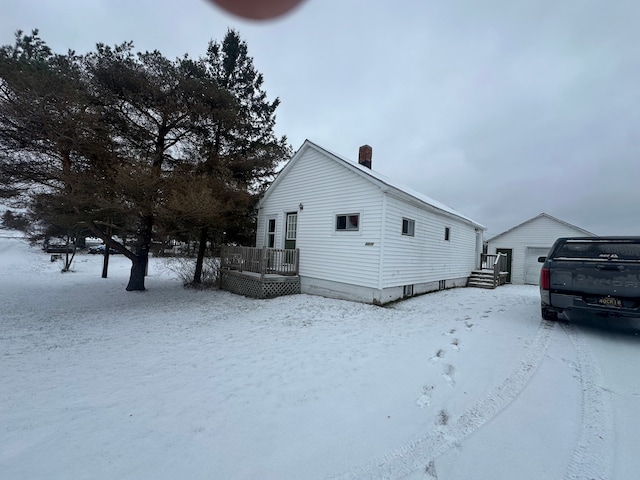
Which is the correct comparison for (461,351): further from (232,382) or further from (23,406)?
(23,406)

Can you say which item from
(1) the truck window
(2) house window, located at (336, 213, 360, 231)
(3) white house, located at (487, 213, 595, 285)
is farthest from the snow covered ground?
(3) white house, located at (487, 213, 595, 285)

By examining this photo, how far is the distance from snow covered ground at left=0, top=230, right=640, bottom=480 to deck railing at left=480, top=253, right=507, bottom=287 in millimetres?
9530

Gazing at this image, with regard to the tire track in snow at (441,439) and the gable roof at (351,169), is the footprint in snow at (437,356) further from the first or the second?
the gable roof at (351,169)

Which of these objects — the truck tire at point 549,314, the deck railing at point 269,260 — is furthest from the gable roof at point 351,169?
the truck tire at point 549,314

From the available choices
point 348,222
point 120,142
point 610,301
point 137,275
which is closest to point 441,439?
point 610,301

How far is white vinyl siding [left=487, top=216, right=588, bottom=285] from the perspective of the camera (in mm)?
17000

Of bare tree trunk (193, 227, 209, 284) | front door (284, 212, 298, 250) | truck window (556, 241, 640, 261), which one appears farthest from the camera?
bare tree trunk (193, 227, 209, 284)

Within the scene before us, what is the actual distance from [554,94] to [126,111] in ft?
66.6

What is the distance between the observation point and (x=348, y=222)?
31.3 feet

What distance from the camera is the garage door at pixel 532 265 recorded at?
17422mm

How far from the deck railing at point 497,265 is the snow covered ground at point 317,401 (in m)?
9.53

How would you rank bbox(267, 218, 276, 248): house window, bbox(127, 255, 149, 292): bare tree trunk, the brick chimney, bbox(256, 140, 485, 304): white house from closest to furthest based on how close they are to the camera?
bbox(256, 140, 485, 304): white house, bbox(127, 255, 149, 292): bare tree trunk, bbox(267, 218, 276, 248): house window, the brick chimney

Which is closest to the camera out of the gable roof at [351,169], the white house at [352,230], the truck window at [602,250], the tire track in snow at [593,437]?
the tire track in snow at [593,437]

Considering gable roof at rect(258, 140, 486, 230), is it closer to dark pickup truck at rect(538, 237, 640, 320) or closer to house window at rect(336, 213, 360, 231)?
house window at rect(336, 213, 360, 231)
